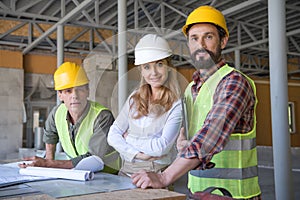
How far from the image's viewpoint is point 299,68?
16.4m

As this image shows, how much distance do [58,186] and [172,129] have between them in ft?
1.43

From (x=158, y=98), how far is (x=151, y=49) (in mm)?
147

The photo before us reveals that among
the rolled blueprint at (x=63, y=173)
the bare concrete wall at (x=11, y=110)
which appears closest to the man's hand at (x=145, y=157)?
the rolled blueprint at (x=63, y=173)

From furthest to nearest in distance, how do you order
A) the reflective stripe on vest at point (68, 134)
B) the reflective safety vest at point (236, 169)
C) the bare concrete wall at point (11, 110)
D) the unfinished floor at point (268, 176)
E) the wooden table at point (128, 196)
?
the bare concrete wall at point (11, 110) < the unfinished floor at point (268, 176) < the reflective stripe on vest at point (68, 134) < the reflective safety vest at point (236, 169) < the wooden table at point (128, 196)

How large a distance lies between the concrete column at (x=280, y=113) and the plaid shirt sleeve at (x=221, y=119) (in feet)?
8.53

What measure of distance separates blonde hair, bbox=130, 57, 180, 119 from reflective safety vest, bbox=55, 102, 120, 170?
0.18m

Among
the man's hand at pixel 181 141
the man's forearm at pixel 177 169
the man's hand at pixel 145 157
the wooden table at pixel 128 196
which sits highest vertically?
the man's hand at pixel 181 141

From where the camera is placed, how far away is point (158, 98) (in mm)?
1110

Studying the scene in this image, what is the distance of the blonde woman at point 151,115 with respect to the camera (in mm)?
1094

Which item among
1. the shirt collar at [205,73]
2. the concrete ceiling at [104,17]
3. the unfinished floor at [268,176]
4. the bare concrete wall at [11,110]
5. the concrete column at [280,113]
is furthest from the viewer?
the bare concrete wall at [11,110]

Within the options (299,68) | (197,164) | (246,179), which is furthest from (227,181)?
(299,68)

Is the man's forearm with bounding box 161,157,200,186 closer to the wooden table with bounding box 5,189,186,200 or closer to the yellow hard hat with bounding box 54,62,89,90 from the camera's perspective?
the wooden table with bounding box 5,189,186,200

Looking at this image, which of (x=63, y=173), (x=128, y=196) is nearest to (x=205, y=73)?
(x=128, y=196)

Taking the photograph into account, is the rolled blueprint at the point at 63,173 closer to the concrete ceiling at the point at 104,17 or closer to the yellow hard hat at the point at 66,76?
the yellow hard hat at the point at 66,76
